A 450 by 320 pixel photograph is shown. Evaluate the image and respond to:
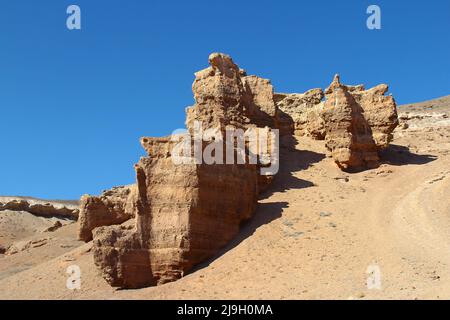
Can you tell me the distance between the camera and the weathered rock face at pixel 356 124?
25.1 m

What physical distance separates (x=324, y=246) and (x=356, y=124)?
9060mm

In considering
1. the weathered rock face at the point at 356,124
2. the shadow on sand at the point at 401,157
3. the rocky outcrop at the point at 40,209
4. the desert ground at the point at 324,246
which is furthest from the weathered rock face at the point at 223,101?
the rocky outcrop at the point at 40,209

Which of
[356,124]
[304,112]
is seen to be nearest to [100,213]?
[304,112]

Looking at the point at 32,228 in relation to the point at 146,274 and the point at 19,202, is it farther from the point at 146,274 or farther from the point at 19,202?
the point at 146,274

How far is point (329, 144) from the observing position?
25.6m

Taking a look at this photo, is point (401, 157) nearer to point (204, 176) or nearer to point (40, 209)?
point (204, 176)

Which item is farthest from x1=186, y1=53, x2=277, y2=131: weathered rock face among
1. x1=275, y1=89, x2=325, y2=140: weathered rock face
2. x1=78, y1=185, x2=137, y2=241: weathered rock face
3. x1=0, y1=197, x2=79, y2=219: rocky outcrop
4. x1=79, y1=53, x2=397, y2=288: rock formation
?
x1=0, y1=197, x2=79, y2=219: rocky outcrop

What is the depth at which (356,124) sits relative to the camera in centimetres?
2566

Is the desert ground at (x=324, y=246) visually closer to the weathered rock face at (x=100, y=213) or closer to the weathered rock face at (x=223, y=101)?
the weathered rock face at (x=100, y=213)

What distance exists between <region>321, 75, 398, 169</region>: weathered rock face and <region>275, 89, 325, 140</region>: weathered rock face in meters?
1.40

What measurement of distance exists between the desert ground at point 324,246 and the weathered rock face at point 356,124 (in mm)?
756
